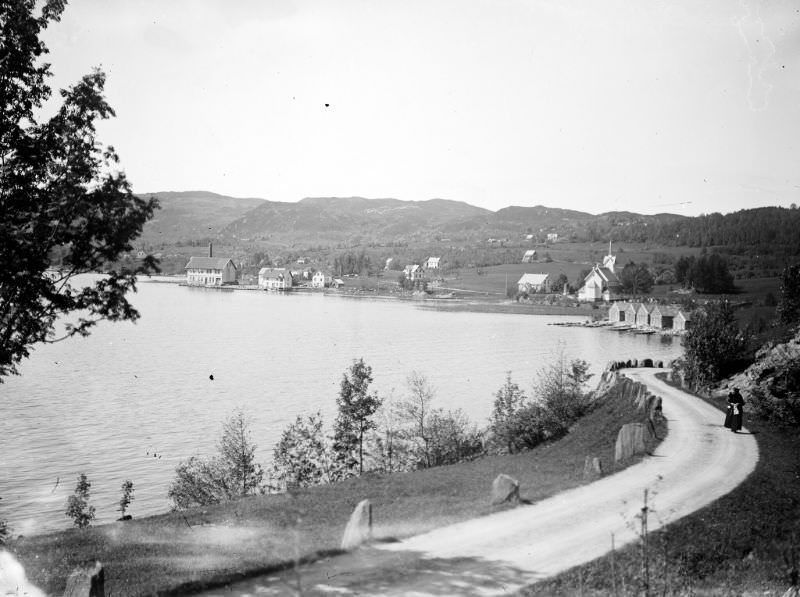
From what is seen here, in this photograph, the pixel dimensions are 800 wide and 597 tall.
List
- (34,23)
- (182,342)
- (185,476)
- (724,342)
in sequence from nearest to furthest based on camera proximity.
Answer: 1. (34,23)
2. (185,476)
3. (724,342)
4. (182,342)

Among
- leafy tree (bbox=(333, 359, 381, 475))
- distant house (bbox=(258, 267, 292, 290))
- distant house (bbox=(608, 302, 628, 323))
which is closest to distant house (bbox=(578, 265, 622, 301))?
distant house (bbox=(608, 302, 628, 323))

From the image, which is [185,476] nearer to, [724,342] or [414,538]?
[414,538]

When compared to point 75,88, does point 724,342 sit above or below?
below

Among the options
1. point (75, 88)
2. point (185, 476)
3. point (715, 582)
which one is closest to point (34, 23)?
point (75, 88)

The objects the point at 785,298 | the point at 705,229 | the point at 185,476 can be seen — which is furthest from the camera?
the point at 705,229

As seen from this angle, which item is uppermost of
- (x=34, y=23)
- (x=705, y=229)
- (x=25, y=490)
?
(x=705, y=229)

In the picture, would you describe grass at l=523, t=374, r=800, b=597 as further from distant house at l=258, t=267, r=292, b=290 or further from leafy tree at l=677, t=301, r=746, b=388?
distant house at l=258, t=267, r=292, b=290

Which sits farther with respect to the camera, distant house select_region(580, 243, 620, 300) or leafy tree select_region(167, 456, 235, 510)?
distant house select_region(580, 243, 620, 300)

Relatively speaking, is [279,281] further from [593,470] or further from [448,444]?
[593,470]
